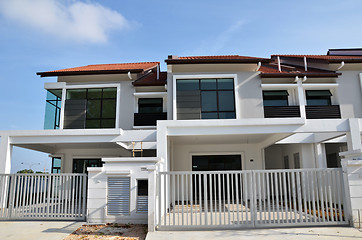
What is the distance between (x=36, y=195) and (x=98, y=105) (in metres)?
6.59

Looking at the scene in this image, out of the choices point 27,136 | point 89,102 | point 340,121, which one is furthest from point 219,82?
point 27,136

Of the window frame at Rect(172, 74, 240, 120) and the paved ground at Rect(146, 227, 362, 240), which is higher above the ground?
the window frame at Rect(172, 74, 240, 120)

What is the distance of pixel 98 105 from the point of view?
600 inches

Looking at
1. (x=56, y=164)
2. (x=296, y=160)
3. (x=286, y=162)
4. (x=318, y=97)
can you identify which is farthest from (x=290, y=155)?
(x=56, y=164)

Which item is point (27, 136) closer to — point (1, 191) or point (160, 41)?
point (1, 191)

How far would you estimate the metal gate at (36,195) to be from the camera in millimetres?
9281

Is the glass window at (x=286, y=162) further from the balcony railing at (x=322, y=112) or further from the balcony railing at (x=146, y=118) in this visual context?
the balcony railing at (x=146, y=118)

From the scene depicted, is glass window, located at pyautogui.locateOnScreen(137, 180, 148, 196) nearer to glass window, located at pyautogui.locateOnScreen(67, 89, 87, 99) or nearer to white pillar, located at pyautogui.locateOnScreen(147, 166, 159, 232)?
white pillar, located at pyautogui.locateOnScreen(147, 166, 159, 232)

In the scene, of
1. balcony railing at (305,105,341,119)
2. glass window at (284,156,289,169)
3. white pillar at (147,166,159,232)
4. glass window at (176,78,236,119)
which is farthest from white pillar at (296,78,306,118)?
white pillar at (147,166,159,232)

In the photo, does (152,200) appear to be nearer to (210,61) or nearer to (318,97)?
(210,61)

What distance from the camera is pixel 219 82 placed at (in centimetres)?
1395

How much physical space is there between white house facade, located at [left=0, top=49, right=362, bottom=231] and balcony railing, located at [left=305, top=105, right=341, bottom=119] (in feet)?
0.17

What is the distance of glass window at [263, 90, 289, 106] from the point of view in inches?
615

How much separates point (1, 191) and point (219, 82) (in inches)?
402
